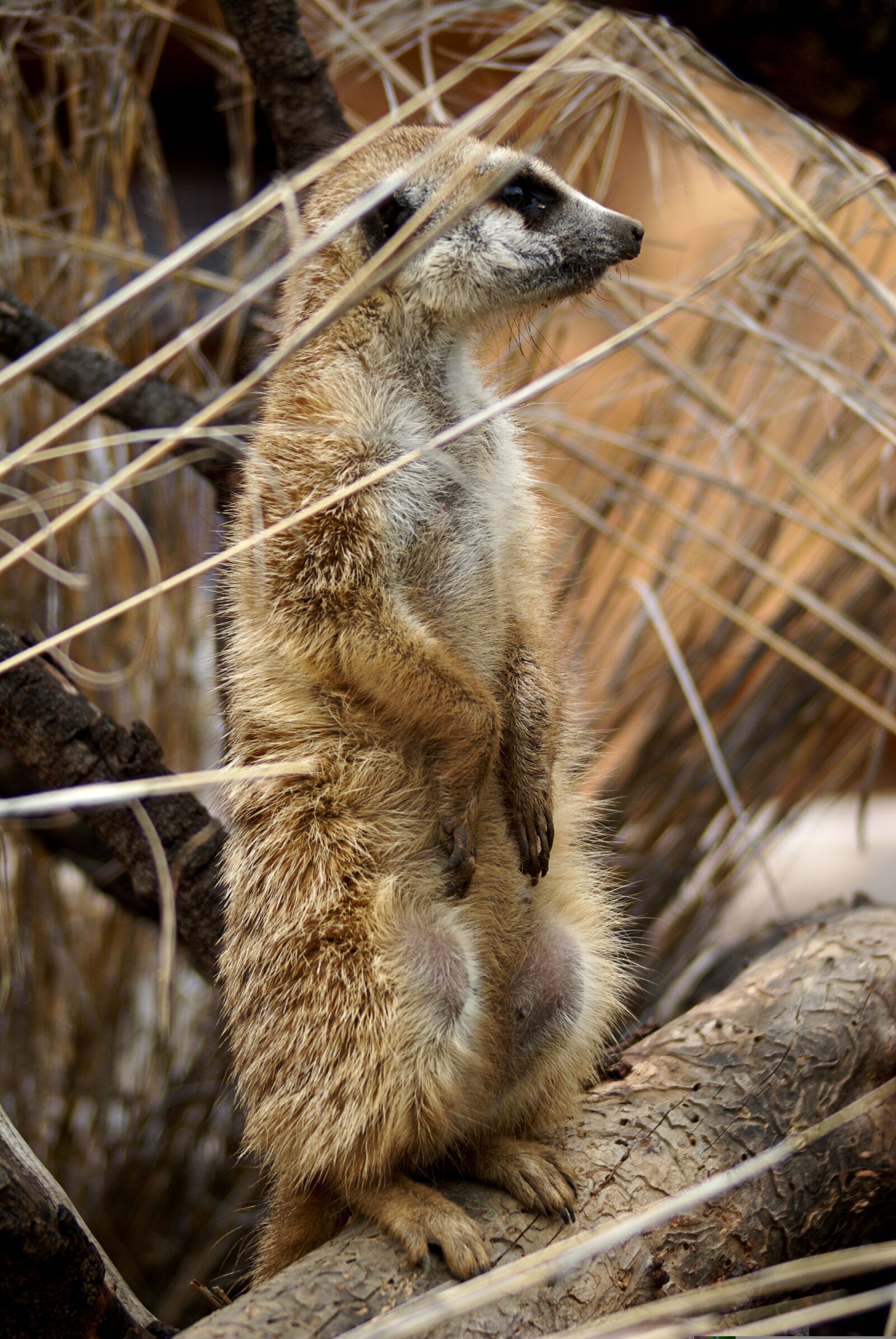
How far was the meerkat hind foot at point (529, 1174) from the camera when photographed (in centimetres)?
139

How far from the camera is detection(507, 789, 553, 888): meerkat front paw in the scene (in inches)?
61.7

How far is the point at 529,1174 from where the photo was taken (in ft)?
4.63

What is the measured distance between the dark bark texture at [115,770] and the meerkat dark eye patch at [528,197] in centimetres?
101

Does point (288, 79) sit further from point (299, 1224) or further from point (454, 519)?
point (299, 1224)

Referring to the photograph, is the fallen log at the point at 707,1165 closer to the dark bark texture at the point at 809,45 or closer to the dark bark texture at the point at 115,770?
the dark bark texture at the point at 115,770

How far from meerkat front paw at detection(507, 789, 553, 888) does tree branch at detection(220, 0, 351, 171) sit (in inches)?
52.2

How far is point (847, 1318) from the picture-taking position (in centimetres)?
189

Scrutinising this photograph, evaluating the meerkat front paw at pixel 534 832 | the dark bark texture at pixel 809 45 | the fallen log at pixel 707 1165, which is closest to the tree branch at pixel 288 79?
the meerkat front paw at pixel 534 832

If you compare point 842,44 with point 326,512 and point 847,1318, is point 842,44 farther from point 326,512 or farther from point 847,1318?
point 847,1318

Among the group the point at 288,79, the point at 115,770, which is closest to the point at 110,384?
the point at 288,79

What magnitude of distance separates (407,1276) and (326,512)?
96cm

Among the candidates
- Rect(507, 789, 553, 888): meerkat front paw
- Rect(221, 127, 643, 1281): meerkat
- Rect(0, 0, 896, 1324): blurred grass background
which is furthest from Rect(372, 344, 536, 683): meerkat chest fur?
Rect(0, 0, 896, 1324): blurred grass background

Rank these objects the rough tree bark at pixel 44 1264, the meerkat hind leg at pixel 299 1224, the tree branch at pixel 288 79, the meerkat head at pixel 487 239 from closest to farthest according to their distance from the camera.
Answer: the rough tree bark at pixel 44 1264 < the meerkat hind leg at pixel 299 1224 < the meerkat head at pixel 487 239 < the tree branch at pixel 288 79

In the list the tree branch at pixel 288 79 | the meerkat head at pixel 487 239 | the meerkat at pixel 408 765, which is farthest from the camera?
the tree branch at pixel 288 79
